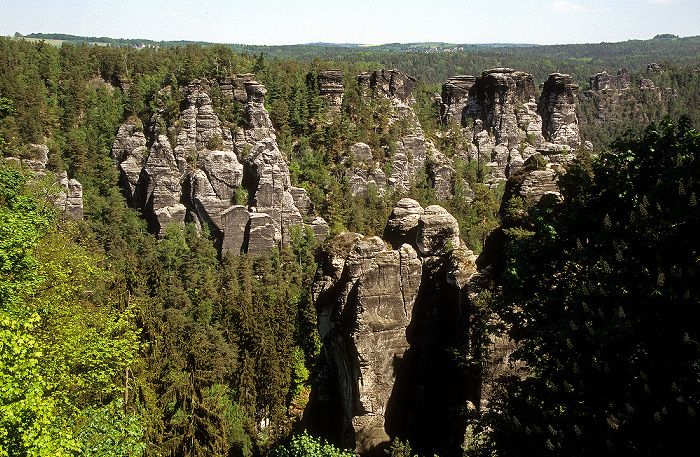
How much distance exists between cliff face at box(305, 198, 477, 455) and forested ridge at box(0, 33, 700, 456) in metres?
2.62

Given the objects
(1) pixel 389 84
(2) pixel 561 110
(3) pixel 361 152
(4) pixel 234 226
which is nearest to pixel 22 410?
(4) pixel 234 226

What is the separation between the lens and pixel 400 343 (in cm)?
2178

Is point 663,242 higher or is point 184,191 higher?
point 663,242

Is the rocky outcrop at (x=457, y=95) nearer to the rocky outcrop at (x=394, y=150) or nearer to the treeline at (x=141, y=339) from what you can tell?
the rocky outcrop at (x=394, y=150)

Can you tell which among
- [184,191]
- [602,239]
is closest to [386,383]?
[602,239]

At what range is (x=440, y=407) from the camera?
20.5 metres

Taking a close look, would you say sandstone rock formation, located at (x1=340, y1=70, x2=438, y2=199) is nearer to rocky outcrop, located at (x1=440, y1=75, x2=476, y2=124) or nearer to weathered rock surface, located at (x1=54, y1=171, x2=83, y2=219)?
rocky outcrop, located at (x1=440, y1=75, x2=476, y2=124)

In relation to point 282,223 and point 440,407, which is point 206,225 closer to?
point 282,223

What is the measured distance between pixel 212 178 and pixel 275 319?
99.1 feet

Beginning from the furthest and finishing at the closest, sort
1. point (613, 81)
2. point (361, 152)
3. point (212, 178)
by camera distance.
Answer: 1. point (613, 81)
2. point (361, 152)
3. point (212, 178)

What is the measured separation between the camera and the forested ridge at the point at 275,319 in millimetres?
10695

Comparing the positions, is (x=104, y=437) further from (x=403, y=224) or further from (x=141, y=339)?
(x=403, y=224)

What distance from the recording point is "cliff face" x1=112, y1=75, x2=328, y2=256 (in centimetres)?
6372

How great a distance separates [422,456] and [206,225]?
5014 centimetres
